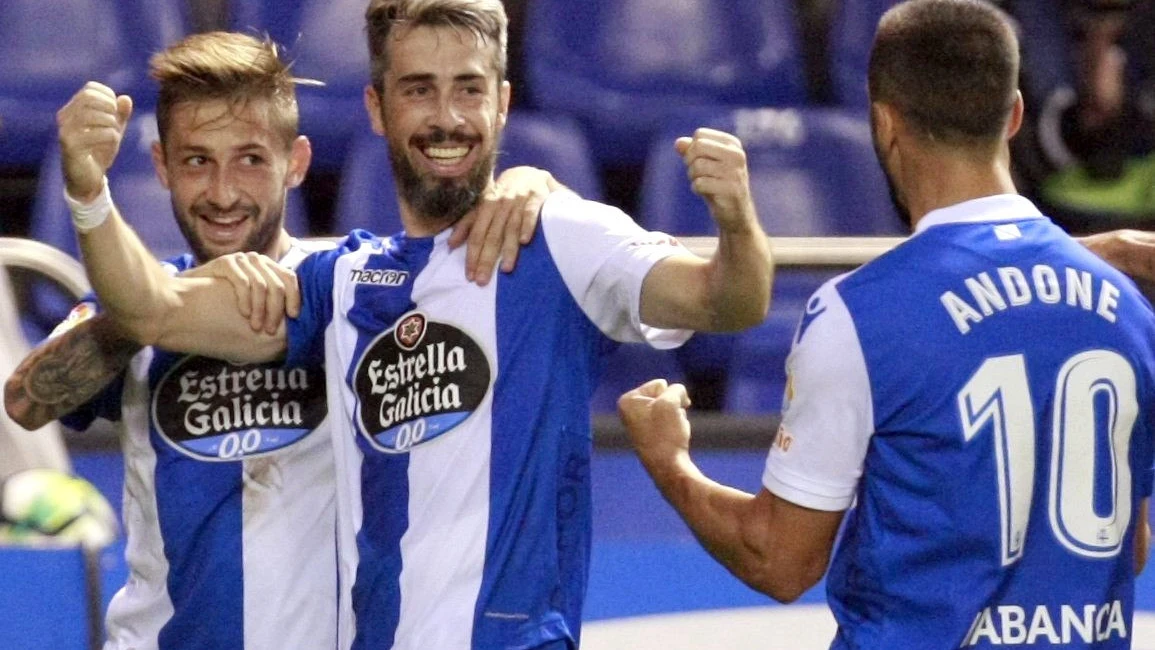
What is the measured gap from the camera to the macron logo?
9.37 ft

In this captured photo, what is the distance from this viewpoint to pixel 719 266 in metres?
2.55

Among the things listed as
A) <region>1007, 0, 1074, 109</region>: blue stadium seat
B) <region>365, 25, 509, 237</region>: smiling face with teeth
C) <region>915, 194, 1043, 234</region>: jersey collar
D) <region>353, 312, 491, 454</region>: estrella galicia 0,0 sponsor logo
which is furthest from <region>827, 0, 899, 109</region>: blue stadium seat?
<region>915, 194, 1043, 234</region>: jersey collar

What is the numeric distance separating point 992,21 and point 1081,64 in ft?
11.8

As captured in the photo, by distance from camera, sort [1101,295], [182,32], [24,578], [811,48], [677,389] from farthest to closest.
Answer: [811,48] < [182,32] < [24,578] < [677,389] < [1101,295]

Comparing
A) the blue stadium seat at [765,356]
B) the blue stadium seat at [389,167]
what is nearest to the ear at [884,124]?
the blue stadium seat at [765,356]

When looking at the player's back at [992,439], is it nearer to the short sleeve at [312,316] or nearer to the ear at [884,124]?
the ear at [884,124]

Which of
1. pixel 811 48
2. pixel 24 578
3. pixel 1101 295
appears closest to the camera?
Result: pixel 1101 295

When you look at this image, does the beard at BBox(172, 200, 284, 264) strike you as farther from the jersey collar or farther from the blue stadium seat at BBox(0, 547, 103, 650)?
the jersey collar

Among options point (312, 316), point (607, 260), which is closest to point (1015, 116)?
point (607, 260)

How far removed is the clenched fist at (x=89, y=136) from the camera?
2.64m

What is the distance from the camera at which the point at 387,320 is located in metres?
2.84

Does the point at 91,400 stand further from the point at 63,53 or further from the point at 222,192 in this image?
the point at 63,53

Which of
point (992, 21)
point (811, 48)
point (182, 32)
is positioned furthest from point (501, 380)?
point (811, 48)

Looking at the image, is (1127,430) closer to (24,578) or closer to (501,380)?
(501,380)
